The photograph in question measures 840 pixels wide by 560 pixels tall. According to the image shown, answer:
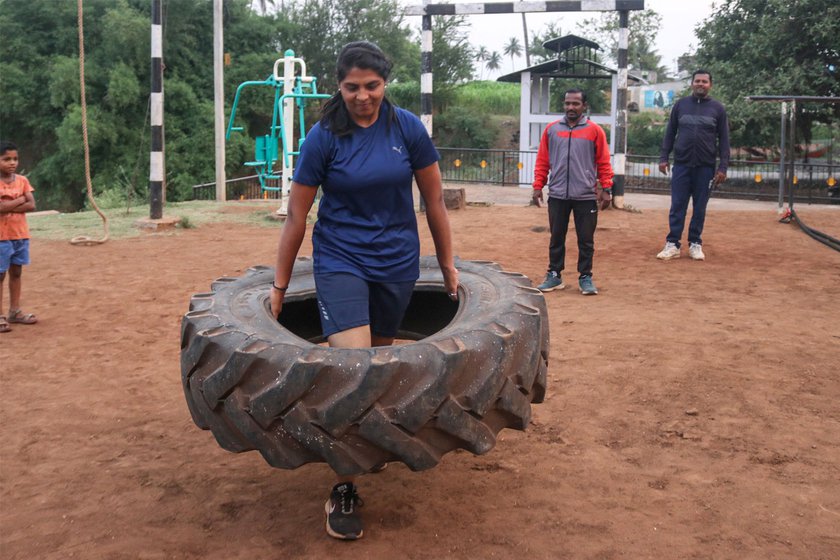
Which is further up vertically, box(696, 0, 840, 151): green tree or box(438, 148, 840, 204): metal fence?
box(696, 0, 840, 151): green tree

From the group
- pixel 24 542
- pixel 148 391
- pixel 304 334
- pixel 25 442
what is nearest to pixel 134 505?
pixel 24 542

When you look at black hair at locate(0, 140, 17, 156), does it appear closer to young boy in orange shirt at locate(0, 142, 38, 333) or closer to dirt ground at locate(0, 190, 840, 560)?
young boy in orange shirt at locate(0, 142, 38, 333)

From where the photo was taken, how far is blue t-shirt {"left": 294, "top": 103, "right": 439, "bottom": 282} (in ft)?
10.3

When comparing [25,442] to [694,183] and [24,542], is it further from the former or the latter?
[694,183]

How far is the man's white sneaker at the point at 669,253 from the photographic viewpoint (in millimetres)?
9055

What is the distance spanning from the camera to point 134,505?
11.0 feet

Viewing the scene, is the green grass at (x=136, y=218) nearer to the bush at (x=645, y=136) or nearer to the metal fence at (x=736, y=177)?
the metal fence at (x=736, y=177)

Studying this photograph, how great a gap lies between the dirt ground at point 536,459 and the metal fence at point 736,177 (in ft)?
39.1

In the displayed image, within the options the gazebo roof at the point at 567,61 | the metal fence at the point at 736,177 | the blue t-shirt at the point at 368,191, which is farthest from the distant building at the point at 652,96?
the blue t-shirt at the point at 368,191

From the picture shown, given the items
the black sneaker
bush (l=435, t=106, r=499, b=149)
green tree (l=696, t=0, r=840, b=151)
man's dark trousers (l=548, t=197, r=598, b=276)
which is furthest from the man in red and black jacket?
bush (l=435, t=106, r=499, b=149)

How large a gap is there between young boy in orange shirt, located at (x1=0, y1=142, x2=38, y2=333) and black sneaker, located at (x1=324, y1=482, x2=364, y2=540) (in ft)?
13.7

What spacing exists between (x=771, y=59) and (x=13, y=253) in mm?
19597

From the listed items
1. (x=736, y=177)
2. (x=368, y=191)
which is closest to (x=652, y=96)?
(x=736, y=177)

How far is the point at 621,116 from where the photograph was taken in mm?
13852
